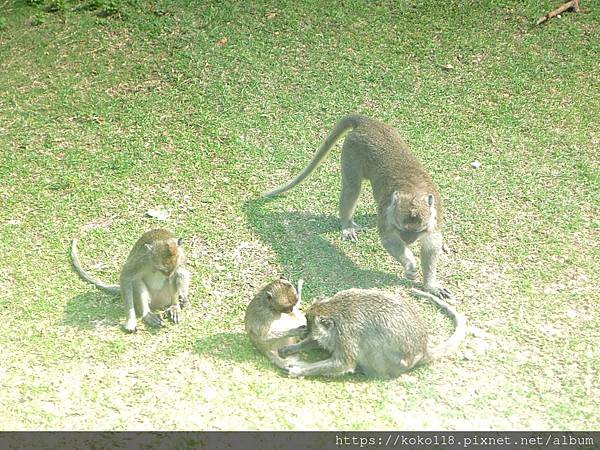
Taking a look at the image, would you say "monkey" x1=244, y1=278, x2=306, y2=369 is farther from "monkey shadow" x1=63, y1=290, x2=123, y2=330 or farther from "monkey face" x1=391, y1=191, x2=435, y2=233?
"monkey face" x1=391, y1=191, x2=435, y2=233

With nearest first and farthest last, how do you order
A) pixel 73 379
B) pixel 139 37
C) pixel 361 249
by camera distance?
pixel 73 379 < pixel 361 249 < pixel 139 37

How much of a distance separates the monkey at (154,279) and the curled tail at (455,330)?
2.20 meters

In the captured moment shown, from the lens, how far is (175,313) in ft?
23.9

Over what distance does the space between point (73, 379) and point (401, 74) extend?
253 inches

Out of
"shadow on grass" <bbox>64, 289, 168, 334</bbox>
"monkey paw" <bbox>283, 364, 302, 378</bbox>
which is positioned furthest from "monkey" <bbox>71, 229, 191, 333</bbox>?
"monkey paw" <bbox>283, 364, 302, 378</bbox>

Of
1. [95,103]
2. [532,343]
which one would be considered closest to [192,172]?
[95,103]

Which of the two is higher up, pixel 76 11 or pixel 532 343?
pixel 76 11

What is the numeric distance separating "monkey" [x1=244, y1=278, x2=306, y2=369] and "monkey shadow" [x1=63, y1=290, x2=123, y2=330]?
1299 millimetres

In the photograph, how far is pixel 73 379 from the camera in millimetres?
6449

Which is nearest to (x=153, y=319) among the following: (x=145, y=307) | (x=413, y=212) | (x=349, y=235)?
(x=145, y=307)

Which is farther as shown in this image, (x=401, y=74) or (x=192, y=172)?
(x=401, y=74)

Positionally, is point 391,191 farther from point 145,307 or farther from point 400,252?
point 145,307

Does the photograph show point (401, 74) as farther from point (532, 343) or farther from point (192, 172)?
point (532, 343)

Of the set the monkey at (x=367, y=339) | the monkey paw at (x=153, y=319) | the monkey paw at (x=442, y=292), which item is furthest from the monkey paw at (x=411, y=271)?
the monkey paw at (x=153, y=319)
